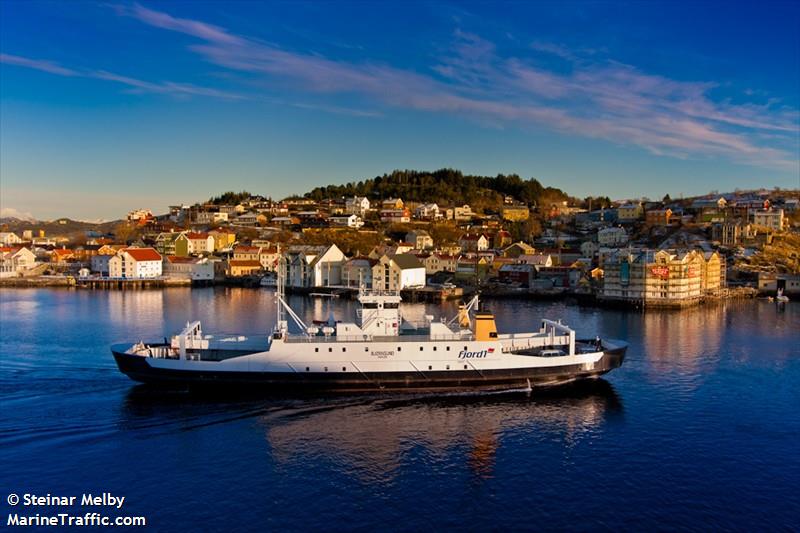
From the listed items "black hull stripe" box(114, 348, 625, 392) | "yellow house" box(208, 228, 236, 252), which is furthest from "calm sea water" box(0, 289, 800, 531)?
"yellow house" box(208, 228, 236, 252)

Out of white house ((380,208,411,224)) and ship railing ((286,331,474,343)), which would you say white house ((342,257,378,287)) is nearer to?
white house ((380,208,411,224))

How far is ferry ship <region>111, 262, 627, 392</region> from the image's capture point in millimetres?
18906

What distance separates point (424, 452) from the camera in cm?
1482

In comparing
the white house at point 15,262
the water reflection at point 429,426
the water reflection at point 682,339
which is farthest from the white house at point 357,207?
the water reflection at point 429,426

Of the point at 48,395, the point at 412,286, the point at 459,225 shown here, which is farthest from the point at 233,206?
the point at 48,395

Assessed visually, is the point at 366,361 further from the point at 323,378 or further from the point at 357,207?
the point at 357,207

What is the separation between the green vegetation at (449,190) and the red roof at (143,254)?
4851 centimetres

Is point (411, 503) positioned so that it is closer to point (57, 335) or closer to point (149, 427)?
point (149, 427)

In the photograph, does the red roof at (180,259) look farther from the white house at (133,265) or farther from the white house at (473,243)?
the white house at (473,243)

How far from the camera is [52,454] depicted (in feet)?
46.7

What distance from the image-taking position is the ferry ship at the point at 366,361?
62.0 ft

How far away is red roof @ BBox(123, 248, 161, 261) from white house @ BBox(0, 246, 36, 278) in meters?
13.4

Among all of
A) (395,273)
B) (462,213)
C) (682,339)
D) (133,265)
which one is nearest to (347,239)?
(395,273)

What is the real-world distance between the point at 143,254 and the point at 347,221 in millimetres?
28287
